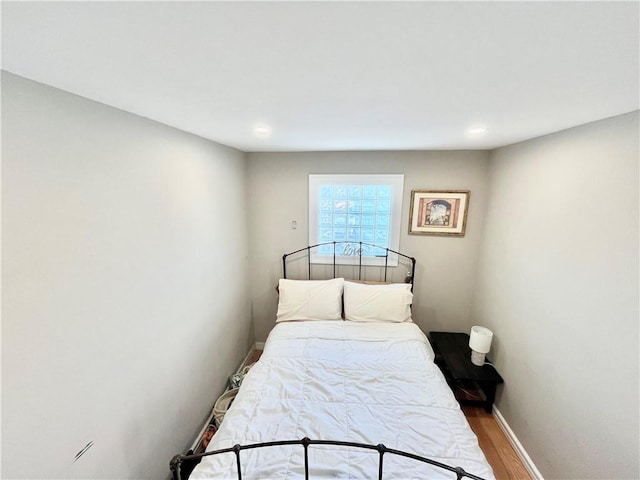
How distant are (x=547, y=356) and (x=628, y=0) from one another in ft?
6.56

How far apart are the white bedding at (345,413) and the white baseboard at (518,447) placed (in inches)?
34.8

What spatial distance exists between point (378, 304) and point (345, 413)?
1185mm

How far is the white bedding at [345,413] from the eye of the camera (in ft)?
4.00

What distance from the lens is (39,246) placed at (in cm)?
93

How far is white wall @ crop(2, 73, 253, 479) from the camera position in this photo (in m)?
0.88

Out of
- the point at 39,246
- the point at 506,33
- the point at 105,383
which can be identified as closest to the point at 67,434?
the point at 105,383

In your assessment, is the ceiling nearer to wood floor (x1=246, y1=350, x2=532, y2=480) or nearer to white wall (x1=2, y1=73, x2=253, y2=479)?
white wall (x1=2, y1=73, x2=253, y2=479)

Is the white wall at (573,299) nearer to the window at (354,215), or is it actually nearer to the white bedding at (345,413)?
the white bedding at (345,413)

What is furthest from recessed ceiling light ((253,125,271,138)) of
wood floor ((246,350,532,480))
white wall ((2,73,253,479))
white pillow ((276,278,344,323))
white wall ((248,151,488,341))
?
wood floor ((246,350,532,480))

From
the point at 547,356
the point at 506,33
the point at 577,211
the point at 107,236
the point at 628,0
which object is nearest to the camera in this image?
the point at 628,0

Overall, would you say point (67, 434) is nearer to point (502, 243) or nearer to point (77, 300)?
point (77, 300)

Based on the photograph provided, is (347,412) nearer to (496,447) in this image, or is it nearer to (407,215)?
(496,447)

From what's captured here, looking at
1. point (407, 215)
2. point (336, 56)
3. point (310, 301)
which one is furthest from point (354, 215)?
point (336, 56)

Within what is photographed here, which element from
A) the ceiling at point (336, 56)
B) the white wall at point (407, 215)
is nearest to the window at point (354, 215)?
the white wall at point (407, 215)
